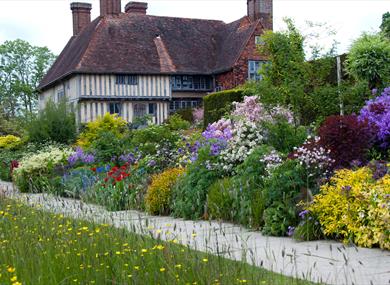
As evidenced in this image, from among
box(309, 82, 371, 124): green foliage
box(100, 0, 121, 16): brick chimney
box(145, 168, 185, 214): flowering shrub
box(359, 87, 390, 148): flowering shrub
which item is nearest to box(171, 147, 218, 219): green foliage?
box(145, 168, 185, 214): flowering shrub

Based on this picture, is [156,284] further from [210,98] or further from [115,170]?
[210,98]

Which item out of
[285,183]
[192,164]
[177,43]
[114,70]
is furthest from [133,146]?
[177,43]

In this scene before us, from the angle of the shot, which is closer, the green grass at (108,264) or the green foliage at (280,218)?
the green grass at (108,264)

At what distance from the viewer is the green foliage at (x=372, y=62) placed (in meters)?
11.8

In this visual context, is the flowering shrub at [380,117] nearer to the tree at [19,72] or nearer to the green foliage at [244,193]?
the green foliage at [244,193]

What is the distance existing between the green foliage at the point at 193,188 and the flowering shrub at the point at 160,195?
0.17m

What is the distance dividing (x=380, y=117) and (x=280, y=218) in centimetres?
229

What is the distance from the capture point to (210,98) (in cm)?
2372

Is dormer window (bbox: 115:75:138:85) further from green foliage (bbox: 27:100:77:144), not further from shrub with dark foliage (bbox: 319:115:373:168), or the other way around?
shrub with dark foliage (bbox: 319:115:373:168)

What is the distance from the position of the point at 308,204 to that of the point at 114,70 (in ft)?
89.7

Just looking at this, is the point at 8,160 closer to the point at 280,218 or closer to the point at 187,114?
the point at 187,114

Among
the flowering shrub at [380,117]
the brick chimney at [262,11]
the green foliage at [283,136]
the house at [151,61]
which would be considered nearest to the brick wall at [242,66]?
Result: the house at [151,61]

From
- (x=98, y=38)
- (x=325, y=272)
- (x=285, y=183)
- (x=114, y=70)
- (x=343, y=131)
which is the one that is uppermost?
(x=98, y=38)

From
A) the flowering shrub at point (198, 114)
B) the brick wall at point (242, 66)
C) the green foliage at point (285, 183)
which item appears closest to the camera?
the green foliage at point (285, 183)
